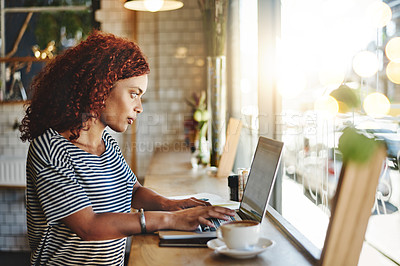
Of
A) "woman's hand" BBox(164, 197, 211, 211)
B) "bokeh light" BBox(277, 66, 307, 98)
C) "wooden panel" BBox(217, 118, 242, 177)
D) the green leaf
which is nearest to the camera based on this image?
the green leaf

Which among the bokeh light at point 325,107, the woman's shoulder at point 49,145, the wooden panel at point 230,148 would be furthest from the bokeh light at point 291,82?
the woman's shoulder at point 49,145

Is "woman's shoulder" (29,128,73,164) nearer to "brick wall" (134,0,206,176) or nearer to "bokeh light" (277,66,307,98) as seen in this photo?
"bokeh light" (277,66,307,98)

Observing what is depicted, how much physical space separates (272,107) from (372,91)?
96cm

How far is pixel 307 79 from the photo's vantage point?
7.08 feet

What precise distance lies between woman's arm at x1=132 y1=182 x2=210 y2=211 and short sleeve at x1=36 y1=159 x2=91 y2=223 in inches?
19.2

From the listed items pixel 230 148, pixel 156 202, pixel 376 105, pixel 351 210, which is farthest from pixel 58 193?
pixel 230 148

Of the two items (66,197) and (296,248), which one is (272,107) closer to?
(296,248)

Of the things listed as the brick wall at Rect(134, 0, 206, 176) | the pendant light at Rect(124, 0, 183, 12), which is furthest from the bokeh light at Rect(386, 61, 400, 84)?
the brick wall at Rect(134, 0, 206, 176)

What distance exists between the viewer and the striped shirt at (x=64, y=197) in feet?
5.00

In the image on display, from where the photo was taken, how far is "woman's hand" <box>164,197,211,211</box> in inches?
75.7

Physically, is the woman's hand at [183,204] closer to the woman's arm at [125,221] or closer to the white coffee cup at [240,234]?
the woman's arm at [125,221]

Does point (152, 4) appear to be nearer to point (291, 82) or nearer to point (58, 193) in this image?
point (291, 82)

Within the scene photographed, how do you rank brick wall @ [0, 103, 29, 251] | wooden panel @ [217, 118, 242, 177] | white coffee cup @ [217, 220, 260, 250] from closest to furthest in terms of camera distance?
1. white coffee cup @ [217, 220, 260, 250]
2. wooden panel @ [217, 118, 242, 177]
3. brick wall @ [0, 103, 29, 251]

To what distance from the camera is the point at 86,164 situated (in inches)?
66.1
